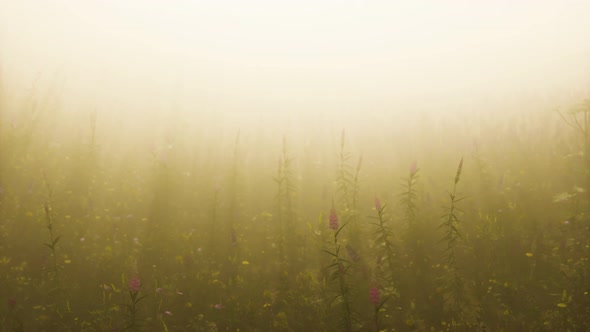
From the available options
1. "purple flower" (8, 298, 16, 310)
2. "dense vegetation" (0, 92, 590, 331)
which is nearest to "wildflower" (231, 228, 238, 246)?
"dense vegetation" (0, 92, 590, 331)

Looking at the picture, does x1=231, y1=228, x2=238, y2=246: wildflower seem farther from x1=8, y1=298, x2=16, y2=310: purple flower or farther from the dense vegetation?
x1=8, y1=298, x2=16, y2=310: purple flower

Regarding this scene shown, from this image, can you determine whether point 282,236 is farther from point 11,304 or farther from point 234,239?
point 11,304

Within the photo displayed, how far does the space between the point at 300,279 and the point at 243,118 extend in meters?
8.60

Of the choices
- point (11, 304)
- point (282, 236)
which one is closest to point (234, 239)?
point (282, 236)

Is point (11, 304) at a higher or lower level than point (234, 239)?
lower

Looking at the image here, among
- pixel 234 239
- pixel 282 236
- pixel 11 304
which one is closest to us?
pixel 11 304

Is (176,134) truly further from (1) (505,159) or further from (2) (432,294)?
(1) (505,159)

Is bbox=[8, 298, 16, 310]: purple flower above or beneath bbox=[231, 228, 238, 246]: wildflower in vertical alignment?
beneath

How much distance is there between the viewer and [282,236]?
712cm

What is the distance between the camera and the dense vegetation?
207 inches

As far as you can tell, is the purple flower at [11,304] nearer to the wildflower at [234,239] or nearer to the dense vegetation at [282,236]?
the dense vegetation at [282,236]

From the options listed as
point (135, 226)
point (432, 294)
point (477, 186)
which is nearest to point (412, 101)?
point (477, 186)

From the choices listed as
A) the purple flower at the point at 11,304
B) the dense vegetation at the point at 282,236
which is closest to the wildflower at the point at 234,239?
the dense vegetation at the point at 282,236

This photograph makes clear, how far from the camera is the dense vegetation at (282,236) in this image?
5270 millimetres
